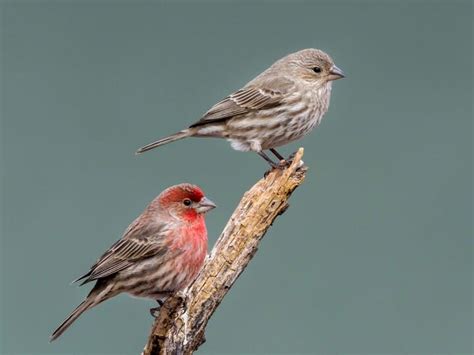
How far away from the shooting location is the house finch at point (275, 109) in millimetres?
6383

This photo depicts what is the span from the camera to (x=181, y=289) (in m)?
5.04

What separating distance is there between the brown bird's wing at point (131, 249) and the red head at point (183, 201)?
0.13 metres

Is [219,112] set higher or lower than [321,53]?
lower

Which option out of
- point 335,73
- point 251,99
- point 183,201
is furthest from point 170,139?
point 335,73

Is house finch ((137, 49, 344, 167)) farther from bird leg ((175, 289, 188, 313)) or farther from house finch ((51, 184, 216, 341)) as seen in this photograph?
bird leg ((175, 289, 188, 313))

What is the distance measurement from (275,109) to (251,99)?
0.22 metres

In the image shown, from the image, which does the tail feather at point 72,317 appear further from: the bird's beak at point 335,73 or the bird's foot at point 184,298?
the bird's beak at point 335,73

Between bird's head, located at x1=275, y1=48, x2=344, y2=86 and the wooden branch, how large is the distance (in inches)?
69.7

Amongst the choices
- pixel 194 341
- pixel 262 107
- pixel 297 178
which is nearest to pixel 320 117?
pixel 262 107

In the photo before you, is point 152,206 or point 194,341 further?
point 152,206

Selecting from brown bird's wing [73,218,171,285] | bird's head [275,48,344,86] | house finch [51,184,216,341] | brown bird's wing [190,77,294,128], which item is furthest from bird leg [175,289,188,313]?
bird's head [275,48,344,86]

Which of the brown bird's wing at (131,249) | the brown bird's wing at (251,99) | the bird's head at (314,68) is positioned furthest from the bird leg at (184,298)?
the bird's head at (314,68)

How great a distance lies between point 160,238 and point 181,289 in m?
0.39

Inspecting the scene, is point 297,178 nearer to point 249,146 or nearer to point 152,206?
point 152,206
